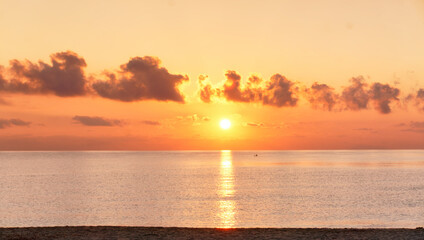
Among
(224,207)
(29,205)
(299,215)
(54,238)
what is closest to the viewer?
(54,238)

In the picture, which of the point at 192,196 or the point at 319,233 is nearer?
the point at 319,233

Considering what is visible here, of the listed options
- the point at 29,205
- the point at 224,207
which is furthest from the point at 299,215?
the point at 29,205

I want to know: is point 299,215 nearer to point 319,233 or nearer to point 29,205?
point 319,233

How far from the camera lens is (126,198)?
78.4 m

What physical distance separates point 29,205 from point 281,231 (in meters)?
52.8

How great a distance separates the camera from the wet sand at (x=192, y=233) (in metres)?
25.4

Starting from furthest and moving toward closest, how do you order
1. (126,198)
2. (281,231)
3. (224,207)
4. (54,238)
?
(126,198)
(224,207)
(281,231)
(54,238)

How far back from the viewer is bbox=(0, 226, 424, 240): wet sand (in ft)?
83.4

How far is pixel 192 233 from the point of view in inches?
1048

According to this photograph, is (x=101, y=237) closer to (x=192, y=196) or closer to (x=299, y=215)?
(x=299, y=215)

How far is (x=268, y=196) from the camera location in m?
80.3

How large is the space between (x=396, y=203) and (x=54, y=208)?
49.7 metres

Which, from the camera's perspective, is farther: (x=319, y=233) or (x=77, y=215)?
(x=77, y=215)

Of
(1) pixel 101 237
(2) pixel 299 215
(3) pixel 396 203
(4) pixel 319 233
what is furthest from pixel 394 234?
(3) pixel 396 203
